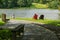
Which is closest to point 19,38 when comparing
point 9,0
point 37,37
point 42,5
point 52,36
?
point 37,37

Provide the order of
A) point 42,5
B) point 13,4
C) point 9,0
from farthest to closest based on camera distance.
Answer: point 42,5 < point 13,4 < point 9,0

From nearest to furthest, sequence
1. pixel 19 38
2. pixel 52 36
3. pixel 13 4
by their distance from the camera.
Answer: pixel 19 38 < pixel 52 36 < pixel 13 4

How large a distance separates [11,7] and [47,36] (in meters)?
103

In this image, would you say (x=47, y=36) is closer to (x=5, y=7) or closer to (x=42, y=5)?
(x=5, y=7)

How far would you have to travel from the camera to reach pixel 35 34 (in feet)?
33.4

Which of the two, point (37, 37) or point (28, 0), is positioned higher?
point (37, 37)

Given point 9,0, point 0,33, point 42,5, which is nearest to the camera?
point 0,33

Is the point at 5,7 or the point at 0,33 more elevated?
the point at 0,33

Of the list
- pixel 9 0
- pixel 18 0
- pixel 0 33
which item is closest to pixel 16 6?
pixel 18 0

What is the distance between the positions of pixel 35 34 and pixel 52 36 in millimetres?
836

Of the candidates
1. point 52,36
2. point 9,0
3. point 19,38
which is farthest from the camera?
point 9,0

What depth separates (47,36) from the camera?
32.9ft

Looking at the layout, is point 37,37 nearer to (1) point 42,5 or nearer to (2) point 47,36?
(2) point 47,36

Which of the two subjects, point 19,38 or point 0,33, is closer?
point 19,38
